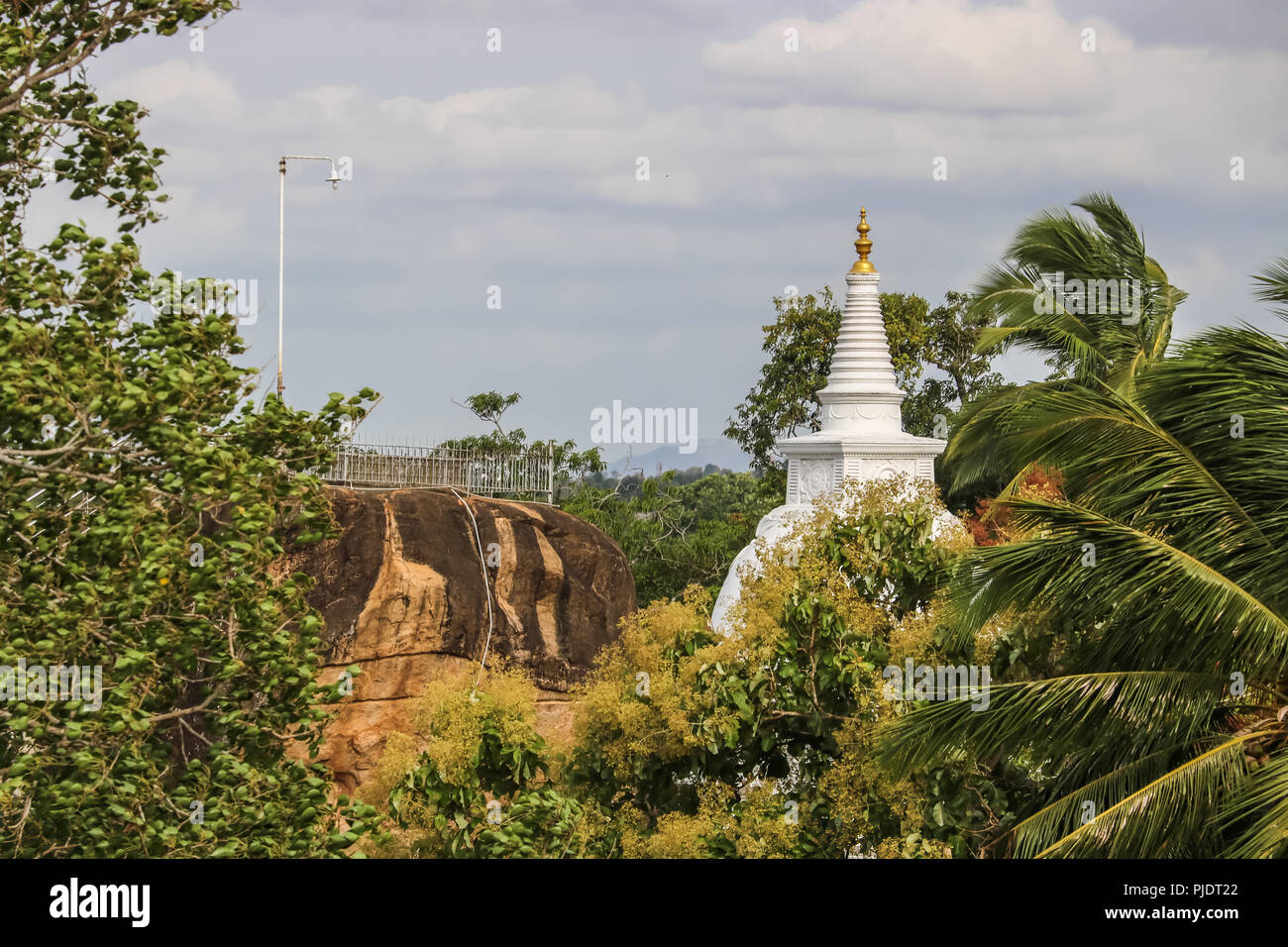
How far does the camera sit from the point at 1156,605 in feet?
30.6

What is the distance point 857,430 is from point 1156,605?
49.1ft

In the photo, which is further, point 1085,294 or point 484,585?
point 1085,294

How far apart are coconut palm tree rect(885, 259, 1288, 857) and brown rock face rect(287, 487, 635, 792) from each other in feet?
31.0

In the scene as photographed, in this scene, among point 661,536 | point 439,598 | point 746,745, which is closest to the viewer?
point 746,745

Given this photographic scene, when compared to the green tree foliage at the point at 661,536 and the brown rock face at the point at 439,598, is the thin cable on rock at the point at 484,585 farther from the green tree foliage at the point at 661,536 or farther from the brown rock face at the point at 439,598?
the green tree foliage at the point at 661,536

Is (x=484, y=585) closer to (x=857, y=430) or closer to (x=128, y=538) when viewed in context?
(x=857, y=430)

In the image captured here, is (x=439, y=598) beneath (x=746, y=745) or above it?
above

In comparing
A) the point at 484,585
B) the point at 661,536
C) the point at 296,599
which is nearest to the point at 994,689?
the point at 296,599

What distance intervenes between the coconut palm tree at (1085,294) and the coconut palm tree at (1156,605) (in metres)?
10.7
